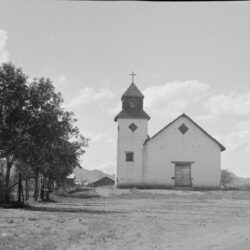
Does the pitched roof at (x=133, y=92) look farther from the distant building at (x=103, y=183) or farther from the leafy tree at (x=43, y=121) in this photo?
the distant building at (x=103, y=183)

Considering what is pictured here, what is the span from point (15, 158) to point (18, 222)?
8854 millimetres

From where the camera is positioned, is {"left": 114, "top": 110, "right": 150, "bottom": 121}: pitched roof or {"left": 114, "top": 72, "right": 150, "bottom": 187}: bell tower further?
{"left": 114, "top": 110, "right": 150, "bottom": 121}: pitched roof

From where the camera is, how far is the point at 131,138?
171 ft

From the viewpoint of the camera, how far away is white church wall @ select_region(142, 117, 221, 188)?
51.0 m

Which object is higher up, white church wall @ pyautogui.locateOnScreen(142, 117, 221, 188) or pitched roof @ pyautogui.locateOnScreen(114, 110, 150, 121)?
pitched roof @ pyautogui.locateOnScreen(114, 110, 150, 121)

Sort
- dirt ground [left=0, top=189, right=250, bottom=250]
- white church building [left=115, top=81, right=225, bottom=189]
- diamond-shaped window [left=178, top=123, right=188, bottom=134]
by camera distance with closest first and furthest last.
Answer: dirt ground [left=0, top=189, right=250, bottom=250] < white church building [left=115, top=81, right=225, bottom=189] < diamond-shaped window [left=178, top=123, right=188, bottom=134]

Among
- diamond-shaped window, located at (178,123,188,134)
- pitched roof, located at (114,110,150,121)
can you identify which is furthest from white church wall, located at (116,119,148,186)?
diamond-shaped window, located at (178,123,188,134)

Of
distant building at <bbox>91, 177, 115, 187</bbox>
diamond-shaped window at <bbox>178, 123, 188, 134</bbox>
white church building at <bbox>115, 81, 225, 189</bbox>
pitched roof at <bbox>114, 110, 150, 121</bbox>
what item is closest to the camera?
white church building at <bbox>115, 81, 225, 189</bbox>

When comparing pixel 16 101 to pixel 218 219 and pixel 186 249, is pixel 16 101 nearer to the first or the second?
pixel 218 219

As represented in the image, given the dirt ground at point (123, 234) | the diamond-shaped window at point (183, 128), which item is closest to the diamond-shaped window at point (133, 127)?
the diamond-shaped window at point (183, 128)

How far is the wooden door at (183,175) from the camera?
2002 inches

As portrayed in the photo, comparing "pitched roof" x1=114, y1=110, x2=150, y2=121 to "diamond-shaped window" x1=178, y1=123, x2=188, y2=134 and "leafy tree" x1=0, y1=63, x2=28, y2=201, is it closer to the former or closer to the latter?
"diamond-shaped window" x1=178, y1=123, x2=188, y2=134

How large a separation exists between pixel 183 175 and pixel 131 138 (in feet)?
22.8

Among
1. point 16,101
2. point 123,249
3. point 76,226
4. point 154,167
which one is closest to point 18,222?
point 76,226
